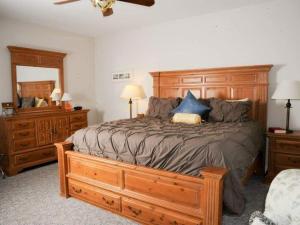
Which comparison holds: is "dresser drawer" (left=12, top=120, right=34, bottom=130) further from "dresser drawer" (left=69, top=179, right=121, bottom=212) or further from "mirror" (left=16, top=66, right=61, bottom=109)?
"dresser drawer" (left=69, top=179, right=121, bottom=212)

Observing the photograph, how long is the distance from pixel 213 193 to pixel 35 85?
12.4ft

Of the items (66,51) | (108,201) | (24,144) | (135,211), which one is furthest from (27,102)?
(135,211)

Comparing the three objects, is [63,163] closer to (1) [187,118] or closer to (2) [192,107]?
(1) [187,118]

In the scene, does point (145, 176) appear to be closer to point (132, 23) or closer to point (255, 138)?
point (255, 138)

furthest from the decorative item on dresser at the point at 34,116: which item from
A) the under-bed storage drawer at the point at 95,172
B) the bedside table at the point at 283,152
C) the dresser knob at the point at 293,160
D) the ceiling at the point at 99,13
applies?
the dresser knob at the point at 293,160

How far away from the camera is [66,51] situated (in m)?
4.94

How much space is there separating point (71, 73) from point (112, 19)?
159 cm

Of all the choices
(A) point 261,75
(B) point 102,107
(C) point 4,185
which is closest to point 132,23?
(B) point 102,107

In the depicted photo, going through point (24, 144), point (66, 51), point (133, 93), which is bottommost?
point (24, 144)

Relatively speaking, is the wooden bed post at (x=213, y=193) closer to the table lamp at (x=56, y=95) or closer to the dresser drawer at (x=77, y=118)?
the dresser drawer at (x=77, y=118)

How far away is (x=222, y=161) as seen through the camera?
1.89m

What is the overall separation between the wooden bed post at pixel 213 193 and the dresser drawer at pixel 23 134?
10.5 feet

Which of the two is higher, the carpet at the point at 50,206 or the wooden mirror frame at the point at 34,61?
the wooden mirror frame at the point at 34,61

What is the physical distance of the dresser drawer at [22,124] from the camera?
12.3 feet
